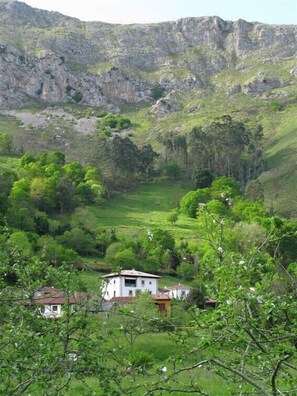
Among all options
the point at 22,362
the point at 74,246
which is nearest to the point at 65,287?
the point at 22,362

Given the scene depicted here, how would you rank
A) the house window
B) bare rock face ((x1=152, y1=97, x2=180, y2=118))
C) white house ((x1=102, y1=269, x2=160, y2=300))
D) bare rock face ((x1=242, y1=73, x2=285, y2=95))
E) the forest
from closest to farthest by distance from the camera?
1. the forest
2. white house ((x1=102, y1=269, x2=160, y2=300))
3. the house window
4. bare rock face ((x1=152, y1=97, x2=180, y2=118))
5. bare rock face ((x1=242, y1=73, x2=285, y2=95))

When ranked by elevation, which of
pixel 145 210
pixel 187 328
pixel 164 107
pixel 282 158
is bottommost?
pixel 145 210

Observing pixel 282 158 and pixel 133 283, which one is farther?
pixel 282 158

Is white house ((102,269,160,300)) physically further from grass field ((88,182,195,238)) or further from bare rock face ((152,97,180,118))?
bare rock face ((152,97,180,118))

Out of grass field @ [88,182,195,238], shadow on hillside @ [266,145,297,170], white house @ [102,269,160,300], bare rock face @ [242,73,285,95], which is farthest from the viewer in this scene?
bare rock face @ [242,73,285,95]

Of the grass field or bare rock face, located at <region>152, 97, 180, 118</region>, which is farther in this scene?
bare rock face, located at <region>152, 97, 180, 118</region>

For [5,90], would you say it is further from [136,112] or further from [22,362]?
[22,362]

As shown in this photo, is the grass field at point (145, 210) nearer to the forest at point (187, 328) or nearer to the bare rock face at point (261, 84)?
the forest at point (187, 328)

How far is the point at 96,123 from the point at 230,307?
168 m

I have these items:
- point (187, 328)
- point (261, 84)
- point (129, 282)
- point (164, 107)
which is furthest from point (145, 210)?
point (261, 84)

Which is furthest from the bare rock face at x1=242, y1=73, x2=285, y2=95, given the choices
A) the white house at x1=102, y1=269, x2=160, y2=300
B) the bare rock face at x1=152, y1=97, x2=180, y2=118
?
the white house at x1=102, y1=269, x2=160, y2=300

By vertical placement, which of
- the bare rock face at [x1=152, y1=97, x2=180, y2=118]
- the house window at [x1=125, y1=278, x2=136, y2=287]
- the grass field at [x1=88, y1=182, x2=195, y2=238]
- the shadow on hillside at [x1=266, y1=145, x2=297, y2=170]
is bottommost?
the house window at [x1=125, y1=278, x2=136, y2=287]

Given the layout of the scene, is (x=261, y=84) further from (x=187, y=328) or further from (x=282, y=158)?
(x=187, y=328)

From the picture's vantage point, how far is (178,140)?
118062mm
